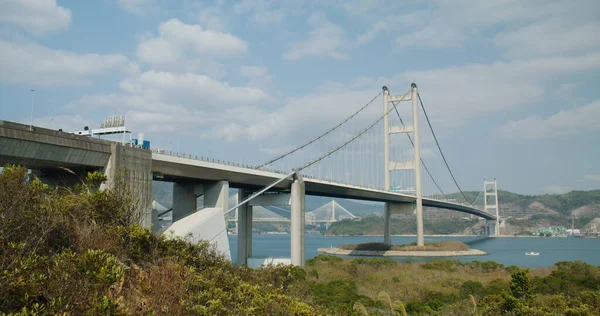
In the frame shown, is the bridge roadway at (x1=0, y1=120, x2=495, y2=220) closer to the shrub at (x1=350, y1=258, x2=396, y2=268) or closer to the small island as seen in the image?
the shrub at (x1=350, y1=258, x2=396, y2=268)

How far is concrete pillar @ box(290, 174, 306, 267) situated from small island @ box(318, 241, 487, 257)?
34.2 m

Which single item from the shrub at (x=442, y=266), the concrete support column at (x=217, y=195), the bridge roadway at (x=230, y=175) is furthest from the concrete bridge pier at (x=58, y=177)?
the shrub at (x=442, y=266)

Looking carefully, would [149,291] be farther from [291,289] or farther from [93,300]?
[291,289]

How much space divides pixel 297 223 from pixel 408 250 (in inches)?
1443

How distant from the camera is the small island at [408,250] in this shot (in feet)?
244

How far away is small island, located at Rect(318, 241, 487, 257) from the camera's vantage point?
74312 millimetres

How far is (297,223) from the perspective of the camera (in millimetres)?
42938

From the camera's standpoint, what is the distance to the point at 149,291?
39.1ft

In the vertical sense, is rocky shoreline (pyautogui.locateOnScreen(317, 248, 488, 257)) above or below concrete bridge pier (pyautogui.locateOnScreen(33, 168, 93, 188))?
below

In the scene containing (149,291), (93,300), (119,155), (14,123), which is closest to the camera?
(93,300)

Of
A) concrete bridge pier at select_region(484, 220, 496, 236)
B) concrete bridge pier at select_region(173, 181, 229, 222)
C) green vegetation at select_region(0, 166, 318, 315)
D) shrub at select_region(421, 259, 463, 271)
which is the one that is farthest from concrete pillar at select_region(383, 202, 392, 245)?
concrete bridge pier at select_region(484, 220, 496, 236)

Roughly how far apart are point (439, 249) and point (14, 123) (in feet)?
219

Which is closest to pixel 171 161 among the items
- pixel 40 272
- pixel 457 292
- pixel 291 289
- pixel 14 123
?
pixel 14 123

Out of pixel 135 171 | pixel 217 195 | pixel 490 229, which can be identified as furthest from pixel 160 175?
pixel 490 229
